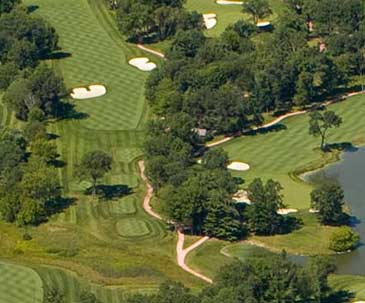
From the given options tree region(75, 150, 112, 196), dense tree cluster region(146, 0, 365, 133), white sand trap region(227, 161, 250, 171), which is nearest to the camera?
tree region(75, 150, 112, 196)

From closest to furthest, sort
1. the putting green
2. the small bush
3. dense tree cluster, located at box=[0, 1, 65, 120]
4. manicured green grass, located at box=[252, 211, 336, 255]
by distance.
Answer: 1. the small bush
2. manicured green grass, located at box=[252, 211, 336, 255]
3. the putting green
4. dense tree cluster, located at box=[0, 1, 65, 120]

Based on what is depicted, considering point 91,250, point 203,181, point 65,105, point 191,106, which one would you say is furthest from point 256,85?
point 91,250

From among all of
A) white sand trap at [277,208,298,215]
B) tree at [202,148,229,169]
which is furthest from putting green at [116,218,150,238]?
white sand trap at [277,208,298,215]

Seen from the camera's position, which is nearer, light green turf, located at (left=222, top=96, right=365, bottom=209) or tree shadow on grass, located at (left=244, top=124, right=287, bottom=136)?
light green turf, located at (left=222, top=96, right=365, bottom=209)

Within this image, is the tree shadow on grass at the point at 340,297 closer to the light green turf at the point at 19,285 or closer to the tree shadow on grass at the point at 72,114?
the light green turf at the point at 19,285

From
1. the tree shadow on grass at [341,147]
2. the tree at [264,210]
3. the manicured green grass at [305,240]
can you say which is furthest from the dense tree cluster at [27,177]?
the tree shadow on grass at [341,147]

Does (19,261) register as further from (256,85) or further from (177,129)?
(256,85)

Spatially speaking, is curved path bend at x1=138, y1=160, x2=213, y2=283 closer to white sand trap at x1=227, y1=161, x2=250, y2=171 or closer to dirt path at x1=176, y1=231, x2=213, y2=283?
dirt path at x1=176, y1=231, x2=213, y2=283

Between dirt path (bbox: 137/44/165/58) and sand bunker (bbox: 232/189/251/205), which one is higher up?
sand bunker (bbox: 232/189/251/205)
